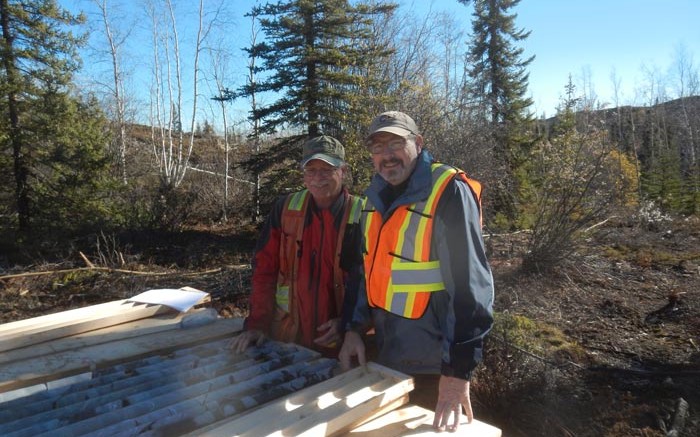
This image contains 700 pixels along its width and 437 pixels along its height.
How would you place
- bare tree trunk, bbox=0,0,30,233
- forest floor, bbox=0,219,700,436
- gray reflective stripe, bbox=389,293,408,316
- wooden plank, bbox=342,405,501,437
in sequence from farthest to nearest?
1. bare tree trunk, bbox=0,0,30,233
2. forest floor, bbox=0,219,700,436
3. gray reflective stripe, bbox=389,293,408,316
4. wooden plank, bbox=342,405,501,437

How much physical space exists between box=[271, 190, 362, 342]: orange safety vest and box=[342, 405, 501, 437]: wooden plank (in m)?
1.10

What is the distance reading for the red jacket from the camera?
308 centimetres

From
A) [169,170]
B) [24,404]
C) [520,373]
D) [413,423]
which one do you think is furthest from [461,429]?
[169,170]

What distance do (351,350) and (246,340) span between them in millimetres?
754

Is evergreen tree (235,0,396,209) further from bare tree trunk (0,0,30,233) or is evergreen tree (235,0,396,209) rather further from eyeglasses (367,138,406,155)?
eyeglasses (367,138,406,155)

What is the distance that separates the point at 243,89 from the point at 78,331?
1267 centimetres

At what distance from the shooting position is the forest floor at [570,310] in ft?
→ 14.7

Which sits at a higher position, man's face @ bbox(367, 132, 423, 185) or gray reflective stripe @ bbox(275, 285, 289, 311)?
man's face @ bbox(367, 132, 423, 185)

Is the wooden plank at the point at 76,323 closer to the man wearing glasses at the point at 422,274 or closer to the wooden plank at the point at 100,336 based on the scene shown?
the wooden plank at the point at 100,336

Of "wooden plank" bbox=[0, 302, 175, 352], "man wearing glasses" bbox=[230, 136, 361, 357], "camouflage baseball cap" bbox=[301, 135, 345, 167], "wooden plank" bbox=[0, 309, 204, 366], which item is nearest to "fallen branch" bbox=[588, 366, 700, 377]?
"man wearing glasses" bbox=[230, 136, 361, 357]

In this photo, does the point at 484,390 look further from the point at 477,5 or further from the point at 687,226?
the point at 477,5

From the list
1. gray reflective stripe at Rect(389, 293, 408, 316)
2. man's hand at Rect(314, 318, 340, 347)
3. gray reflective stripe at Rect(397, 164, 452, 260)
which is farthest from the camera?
man's hand at Rect(314, 318, 340, 347)

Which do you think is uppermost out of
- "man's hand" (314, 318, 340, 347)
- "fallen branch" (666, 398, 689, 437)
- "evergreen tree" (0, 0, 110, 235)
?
"evergreen tree" (0, 0, 110, 235)

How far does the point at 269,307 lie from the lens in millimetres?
3238
